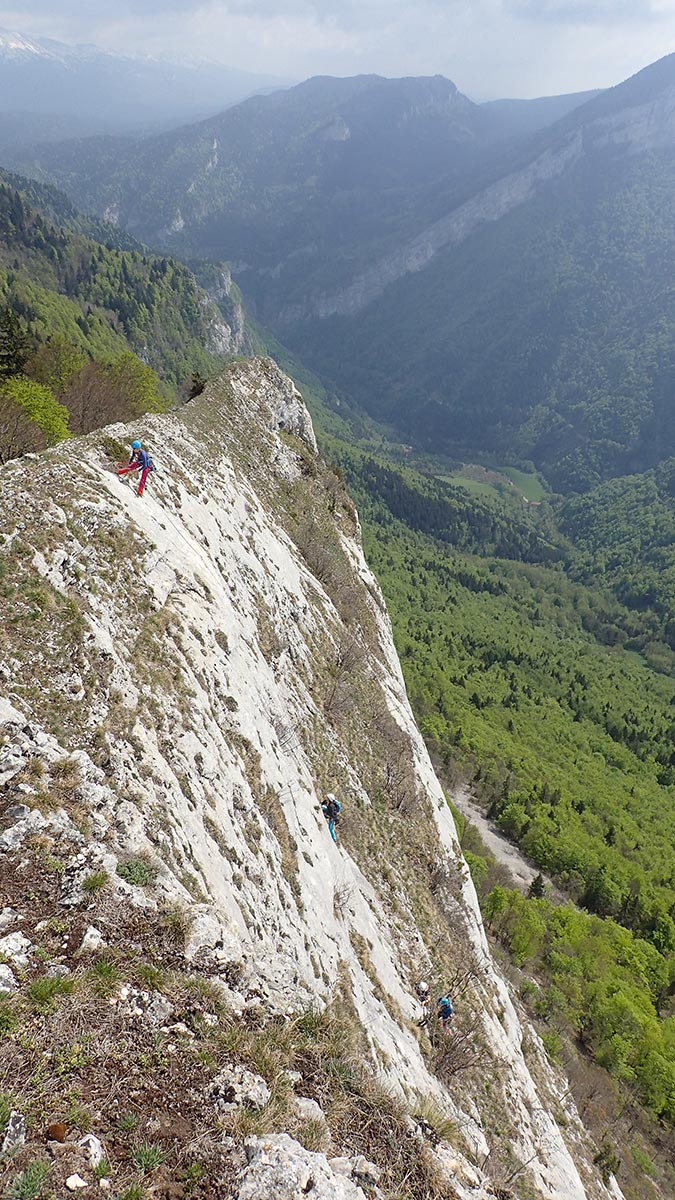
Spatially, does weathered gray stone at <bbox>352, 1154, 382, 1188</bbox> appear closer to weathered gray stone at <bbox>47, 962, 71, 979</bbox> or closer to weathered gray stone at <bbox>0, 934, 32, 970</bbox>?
weathered gray stone at <bbox>47, 962, 71, 979</bbox>

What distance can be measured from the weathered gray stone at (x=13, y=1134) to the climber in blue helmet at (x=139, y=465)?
2038 cm

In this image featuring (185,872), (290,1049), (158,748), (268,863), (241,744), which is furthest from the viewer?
(241,744)

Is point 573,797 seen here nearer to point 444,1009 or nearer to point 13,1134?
point 444,1009

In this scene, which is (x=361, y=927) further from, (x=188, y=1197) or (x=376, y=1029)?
(x=188, y=1197)

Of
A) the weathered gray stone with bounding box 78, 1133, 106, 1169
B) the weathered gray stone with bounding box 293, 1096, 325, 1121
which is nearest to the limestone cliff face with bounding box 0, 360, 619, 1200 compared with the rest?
the weathered gray stone with bounding box 293, 1096, 325, 1121

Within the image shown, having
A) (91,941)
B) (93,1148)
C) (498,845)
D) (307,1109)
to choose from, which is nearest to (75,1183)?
(93,1148)

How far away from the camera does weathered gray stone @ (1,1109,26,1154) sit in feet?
20.2

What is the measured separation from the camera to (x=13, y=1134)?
20.4ft

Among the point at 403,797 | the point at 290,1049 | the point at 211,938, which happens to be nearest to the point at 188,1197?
the point at 290,1049

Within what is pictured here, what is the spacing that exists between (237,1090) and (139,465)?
70.8 ft

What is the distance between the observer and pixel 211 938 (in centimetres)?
1016

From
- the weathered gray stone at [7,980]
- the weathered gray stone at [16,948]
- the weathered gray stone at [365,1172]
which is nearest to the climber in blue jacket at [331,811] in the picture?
the weathered gray stone at [365,1172]

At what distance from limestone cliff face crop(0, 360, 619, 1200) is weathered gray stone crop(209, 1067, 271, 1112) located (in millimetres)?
1107

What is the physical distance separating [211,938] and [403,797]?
22869 mm
